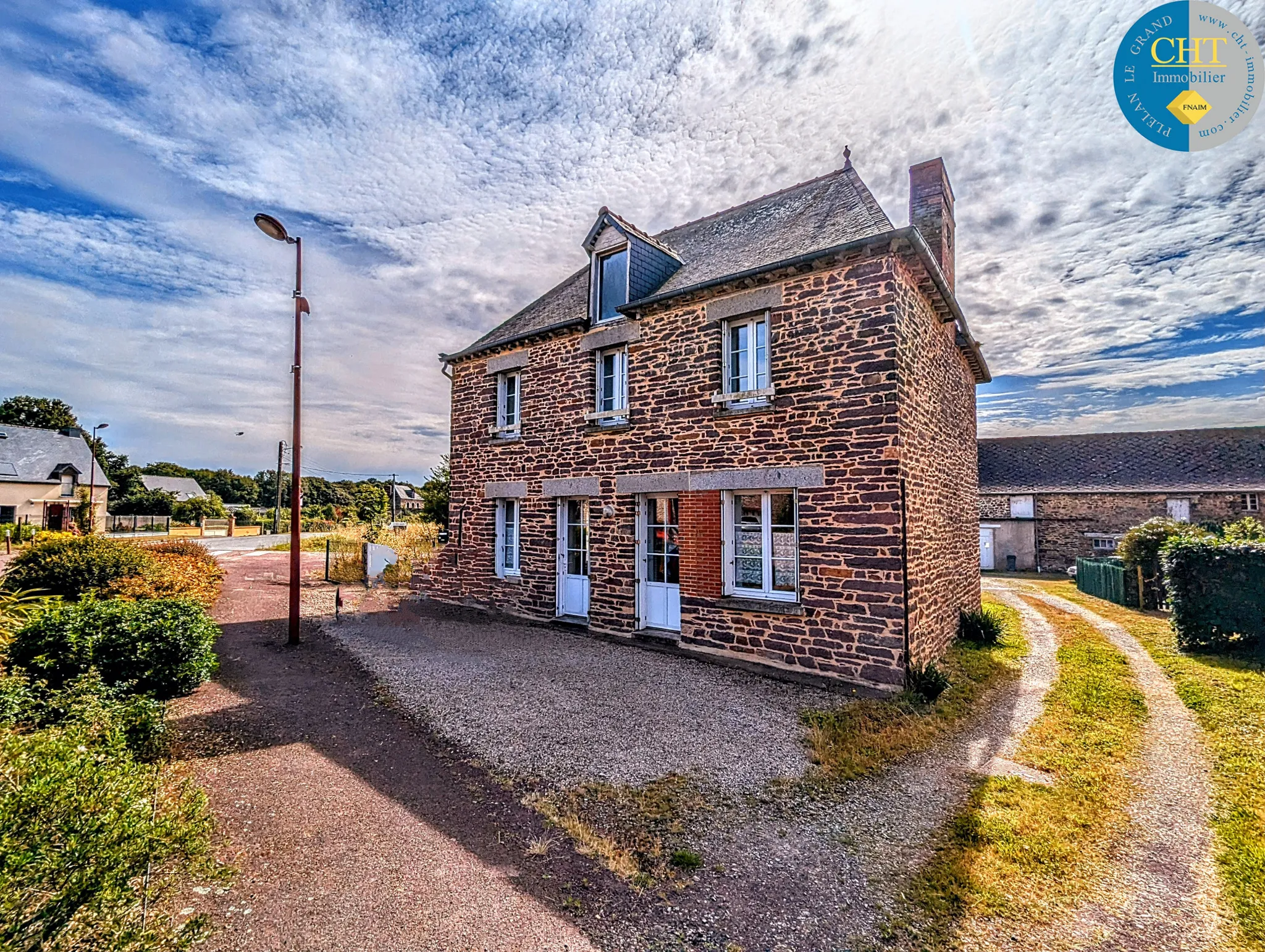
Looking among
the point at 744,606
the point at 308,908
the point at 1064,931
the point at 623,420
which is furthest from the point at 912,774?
the point at 623,420

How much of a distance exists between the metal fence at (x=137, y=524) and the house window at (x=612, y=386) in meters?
42.0

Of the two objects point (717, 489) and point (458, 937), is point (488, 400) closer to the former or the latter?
point (717, 489)

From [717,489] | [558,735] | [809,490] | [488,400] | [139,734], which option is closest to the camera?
[139,734]

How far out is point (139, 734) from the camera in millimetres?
4977

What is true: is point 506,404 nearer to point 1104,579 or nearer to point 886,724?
point 886,724

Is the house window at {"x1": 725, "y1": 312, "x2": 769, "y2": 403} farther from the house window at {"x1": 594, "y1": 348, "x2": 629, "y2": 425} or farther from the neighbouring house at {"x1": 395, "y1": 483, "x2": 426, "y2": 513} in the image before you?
the neighbouring house at {"x1": 395, "y1": 483, "x2": 426, "y2": 513}

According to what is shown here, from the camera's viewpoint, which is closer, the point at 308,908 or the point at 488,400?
the point at 308,908

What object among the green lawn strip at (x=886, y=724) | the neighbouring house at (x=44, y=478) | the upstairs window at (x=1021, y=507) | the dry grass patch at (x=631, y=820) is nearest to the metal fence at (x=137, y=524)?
the neighbouring house at (x=44, y=478)

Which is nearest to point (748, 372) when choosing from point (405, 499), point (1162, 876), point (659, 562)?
point (659, 562)

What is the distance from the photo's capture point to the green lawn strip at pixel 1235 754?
11.9 ft

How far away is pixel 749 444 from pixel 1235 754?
6.09 m

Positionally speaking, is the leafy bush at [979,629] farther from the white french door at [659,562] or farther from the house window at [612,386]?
the house window at [612,386]

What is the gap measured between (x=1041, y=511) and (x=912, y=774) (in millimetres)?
24946

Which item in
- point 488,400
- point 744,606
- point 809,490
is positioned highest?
point 488,400
